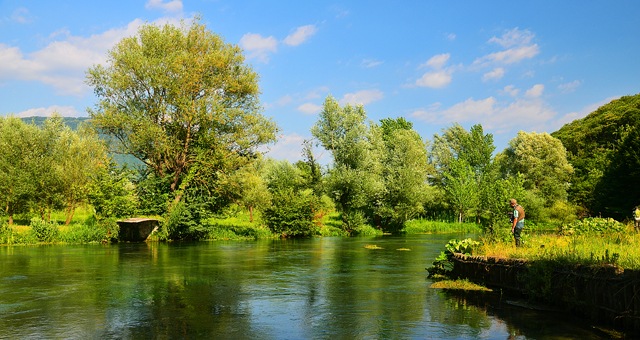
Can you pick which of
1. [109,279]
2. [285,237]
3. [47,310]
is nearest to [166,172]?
[285,237]

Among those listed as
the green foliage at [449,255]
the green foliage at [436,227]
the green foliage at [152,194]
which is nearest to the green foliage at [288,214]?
the green foliage at [152,194]

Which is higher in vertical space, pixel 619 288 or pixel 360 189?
pixel 360 189

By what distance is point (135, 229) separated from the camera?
3966 centimetres

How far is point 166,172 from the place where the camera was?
154 feet

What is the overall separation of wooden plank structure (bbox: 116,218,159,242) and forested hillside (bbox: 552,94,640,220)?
42.0 meters

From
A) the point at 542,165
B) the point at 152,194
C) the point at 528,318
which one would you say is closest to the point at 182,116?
the point at 152,194

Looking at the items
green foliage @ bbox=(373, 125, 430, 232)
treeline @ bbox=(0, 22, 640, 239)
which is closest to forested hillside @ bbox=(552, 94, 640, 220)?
treeline @ bbox=(0, 22, 640, 239)

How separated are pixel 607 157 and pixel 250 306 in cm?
6815

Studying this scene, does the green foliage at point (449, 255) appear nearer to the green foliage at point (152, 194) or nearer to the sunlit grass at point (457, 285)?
the sunlit grass at point (457, 285)

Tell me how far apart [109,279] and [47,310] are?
5772mm

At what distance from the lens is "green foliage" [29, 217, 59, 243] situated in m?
36.7

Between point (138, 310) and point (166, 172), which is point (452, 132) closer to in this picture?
point (166, 172)

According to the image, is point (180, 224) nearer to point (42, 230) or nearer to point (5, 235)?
point (42, 230)

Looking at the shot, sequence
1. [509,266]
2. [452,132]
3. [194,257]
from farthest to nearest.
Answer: [452,132], [194,257], [509,266]
